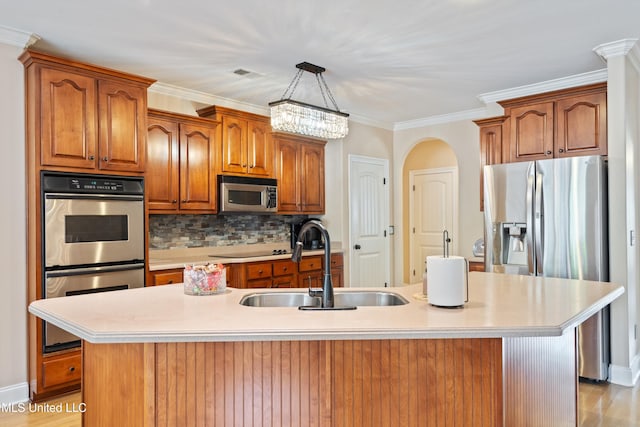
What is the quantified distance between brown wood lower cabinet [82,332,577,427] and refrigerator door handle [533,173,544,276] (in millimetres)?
2249

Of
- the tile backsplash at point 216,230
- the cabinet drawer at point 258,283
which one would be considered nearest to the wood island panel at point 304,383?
the cabinet drawer at point 258,283

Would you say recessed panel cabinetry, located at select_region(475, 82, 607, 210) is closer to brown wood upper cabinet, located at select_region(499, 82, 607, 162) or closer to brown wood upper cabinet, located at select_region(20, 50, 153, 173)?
brown wood upper cabinet, located at select_region(499, 82, 607, 162)

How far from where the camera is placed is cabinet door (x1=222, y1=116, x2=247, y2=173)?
4605mm

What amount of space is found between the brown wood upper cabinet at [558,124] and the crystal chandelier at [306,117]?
5.52 feet

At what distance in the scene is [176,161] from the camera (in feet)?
13.9

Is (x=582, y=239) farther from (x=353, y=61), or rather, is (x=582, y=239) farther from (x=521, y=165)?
(x=353, y=61)

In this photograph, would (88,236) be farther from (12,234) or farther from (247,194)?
(247,194)

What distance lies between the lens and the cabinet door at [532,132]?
414 cm

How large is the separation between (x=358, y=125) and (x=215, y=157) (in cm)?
218

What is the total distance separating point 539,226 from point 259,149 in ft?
9.34

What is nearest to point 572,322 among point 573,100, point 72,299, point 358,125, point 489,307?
point 489,307

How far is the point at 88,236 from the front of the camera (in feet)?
11.1

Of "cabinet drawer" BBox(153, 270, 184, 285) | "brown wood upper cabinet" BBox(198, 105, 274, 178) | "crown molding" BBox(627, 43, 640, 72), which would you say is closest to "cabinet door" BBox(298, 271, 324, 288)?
→ "brown wood upper cabinet" BBox(198, 105, 274, 178)

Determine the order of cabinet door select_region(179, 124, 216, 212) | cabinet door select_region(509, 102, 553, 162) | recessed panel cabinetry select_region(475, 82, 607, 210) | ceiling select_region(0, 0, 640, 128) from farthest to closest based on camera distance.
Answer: cabinet door select_region(179, 124, 216, 212) → cabinet door select_region(509, 102, 553, 162) → recessed panel cabinetry select_region(475, 82, 607, 210) → ceiling select_region(0, 0, 640, 128)
